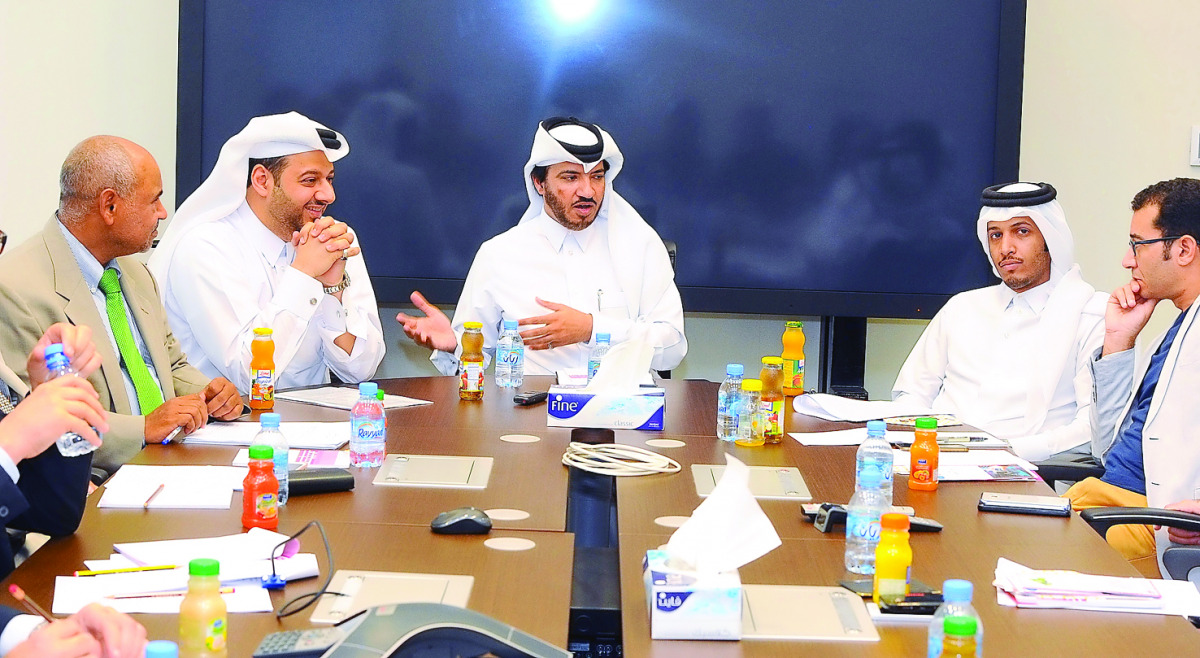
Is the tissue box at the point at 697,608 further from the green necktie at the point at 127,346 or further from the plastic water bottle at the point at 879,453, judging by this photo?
the green necktie at the point at 127,346

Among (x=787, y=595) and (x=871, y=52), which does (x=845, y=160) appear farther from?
(x=787, y=595)

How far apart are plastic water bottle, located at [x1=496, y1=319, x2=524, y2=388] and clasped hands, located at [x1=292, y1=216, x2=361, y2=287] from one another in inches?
23.4

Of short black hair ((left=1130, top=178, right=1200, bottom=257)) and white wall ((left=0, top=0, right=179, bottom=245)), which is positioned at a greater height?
white wall ((left=0, top=0, right=179, bottom=245))

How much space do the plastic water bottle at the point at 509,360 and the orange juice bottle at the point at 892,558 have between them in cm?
211

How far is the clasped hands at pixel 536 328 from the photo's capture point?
12.9 ft

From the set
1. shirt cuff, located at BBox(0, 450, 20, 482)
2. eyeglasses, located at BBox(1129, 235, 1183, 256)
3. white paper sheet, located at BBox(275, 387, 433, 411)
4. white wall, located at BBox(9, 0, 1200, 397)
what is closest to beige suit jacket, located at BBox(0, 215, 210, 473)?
white paper sheet, located at BBox(275, 387, 433, 411)

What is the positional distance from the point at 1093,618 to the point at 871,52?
140 inches

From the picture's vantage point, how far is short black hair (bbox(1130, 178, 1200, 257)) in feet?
10.3

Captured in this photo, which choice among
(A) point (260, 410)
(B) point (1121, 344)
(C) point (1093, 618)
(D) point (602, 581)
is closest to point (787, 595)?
(D) point (602, 581)

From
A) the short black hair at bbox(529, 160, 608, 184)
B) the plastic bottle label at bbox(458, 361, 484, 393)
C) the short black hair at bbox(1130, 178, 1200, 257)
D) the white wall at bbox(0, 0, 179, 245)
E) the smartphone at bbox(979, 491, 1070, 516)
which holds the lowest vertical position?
the smartphone at bbox(979, 491, 1070, 516)

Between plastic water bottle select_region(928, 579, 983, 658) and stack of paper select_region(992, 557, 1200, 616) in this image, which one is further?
stack of paper select_region(992, 557, 1200, 616)

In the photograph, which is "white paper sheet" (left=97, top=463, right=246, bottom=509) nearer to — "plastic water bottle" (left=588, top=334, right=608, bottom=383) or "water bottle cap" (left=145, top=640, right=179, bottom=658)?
"water bottle cap" (left=145, top=640, right=179, bottom=658)

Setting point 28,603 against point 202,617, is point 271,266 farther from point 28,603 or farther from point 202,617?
point 202,617

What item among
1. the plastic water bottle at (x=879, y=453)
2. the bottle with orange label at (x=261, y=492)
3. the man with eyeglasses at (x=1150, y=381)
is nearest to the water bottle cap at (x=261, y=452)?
the bottle with orange label at (x=261, y=492)
